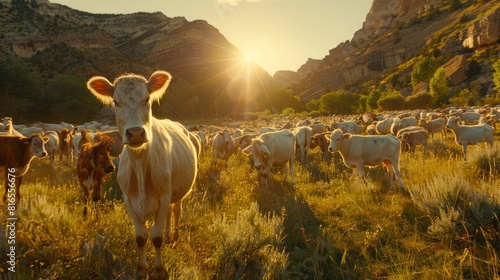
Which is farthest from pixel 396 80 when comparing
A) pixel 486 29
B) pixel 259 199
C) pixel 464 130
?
pixel 259 199

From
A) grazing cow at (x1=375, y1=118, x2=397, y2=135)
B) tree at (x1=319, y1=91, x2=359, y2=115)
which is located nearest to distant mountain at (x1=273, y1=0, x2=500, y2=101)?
tree at (x1=319, y1=91, x2=359, y2=115)

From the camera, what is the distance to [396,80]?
11988cm

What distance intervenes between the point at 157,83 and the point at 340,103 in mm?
107069

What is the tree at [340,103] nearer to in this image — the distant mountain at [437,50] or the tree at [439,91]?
the distant mountain at [437,50]

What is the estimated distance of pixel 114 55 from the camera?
104m

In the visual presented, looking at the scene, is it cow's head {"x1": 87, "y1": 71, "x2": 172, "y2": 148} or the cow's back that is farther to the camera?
the cow's back

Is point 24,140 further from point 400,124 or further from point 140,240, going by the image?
point 400,124

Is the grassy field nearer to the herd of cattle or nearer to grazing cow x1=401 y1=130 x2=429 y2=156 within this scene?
the herd of cattle

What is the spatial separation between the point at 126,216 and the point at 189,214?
1.28 metres

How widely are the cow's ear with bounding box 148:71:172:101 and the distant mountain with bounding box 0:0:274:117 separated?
266 feet

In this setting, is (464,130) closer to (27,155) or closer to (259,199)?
(259,199)

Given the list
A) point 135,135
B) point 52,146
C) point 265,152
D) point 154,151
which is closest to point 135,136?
point 135,135

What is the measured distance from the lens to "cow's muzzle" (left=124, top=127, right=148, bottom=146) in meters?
2.96

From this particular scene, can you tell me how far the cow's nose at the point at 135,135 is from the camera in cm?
296
